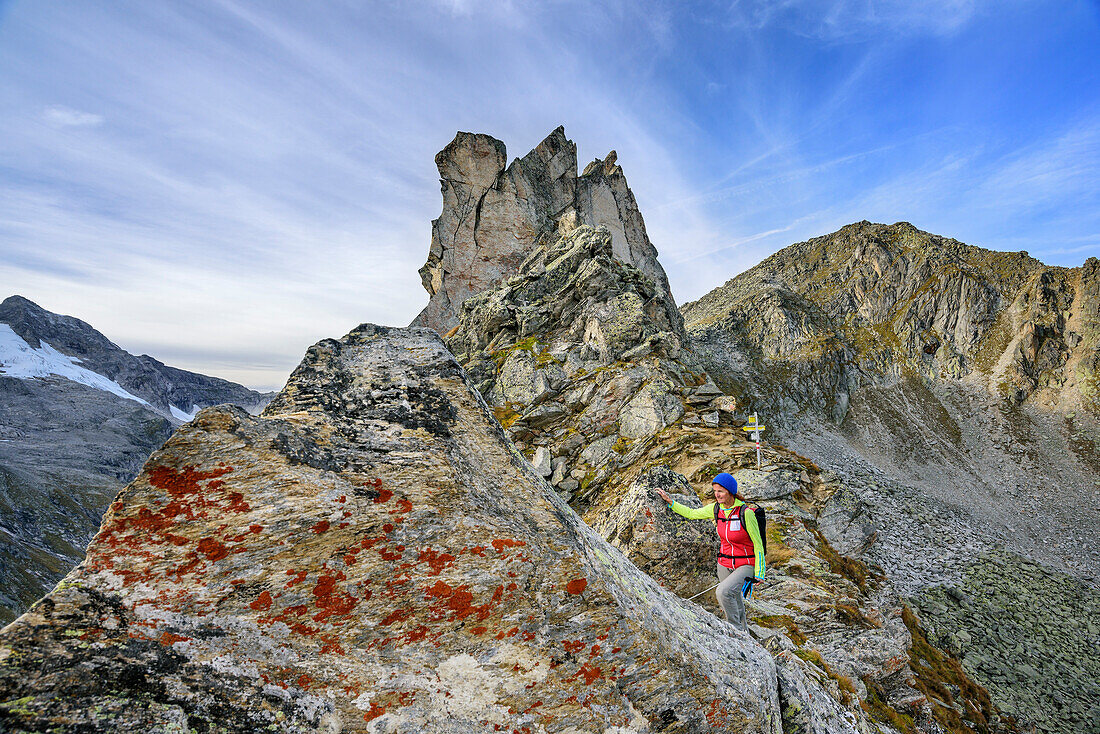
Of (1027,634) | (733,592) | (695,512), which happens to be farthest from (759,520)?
(1027,634)

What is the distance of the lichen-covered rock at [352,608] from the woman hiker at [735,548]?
1.80m

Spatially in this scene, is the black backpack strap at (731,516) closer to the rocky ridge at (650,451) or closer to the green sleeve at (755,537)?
the green sleeve at (755,537)

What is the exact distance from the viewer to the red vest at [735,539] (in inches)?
→ 368

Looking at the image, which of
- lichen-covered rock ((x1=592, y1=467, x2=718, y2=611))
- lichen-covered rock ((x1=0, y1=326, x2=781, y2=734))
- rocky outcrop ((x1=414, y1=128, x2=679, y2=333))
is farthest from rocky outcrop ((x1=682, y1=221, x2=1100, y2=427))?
lichen-covered rock ((x1=0, y1=326, x2=781, y2=734))

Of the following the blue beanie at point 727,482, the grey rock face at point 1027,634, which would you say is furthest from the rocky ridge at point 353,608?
the grey rock face at point 1027,634

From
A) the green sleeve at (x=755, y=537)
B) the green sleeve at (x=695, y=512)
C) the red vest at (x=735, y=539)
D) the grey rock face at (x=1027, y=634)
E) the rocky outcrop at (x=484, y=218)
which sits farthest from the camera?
the rocky outcrop at (x=484, y=218)

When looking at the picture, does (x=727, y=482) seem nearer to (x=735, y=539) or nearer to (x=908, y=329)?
(x=735, y=539)

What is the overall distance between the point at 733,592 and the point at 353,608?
7764 mm

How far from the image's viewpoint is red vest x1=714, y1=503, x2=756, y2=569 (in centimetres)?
934

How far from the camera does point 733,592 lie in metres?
9.36

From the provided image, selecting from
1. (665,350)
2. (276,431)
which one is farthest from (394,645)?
(665,350)

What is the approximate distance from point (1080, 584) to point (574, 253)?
7061 cm

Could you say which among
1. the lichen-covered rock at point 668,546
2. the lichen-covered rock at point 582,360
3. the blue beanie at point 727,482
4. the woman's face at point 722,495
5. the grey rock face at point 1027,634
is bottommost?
the grey rock face at point 1027,634

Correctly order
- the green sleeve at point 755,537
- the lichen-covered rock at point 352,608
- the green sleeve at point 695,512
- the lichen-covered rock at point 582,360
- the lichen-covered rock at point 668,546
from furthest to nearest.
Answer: the lichen-covered rock at point 582,360 < the lichen-covered rock at point 668,546 < the green sleeve at point 695,512 < the green sleeve at point 755,537 < the lichen-covered rock at point 352,608
